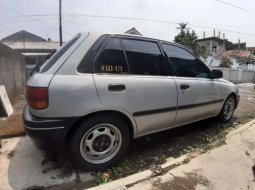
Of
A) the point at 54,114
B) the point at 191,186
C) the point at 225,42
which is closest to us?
the point at 54,114

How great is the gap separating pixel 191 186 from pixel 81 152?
1328 millimetres

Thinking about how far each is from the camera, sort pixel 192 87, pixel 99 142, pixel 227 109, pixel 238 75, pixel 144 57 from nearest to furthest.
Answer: pixel 99 142 → pixel 144 57 → pixel 192 87 → pixel 227 109 → pixel 238 75

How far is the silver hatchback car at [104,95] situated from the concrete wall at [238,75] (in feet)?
51.1

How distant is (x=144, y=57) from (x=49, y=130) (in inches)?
62.0

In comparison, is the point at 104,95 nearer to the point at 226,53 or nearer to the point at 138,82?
the point at 138,82

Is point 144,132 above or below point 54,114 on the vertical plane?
below

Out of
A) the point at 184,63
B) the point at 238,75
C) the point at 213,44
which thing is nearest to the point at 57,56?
the point at 184,63

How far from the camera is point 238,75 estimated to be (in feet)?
66.7

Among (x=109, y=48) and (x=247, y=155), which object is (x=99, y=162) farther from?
(x=247, y=155)

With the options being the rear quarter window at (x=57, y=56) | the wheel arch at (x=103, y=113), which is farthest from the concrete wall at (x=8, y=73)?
the wheel arch at (x=103, y=113)

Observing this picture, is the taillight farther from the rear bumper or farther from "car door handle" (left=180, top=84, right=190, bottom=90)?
"car door handle" (left=180, top=84, right=190, bottom=90)

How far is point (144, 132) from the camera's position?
346 centimetres

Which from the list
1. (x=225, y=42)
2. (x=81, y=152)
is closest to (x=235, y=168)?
(x=81, y=152)

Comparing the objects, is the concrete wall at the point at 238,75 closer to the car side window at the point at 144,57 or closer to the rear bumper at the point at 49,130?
the car side window at the point at 144,57
